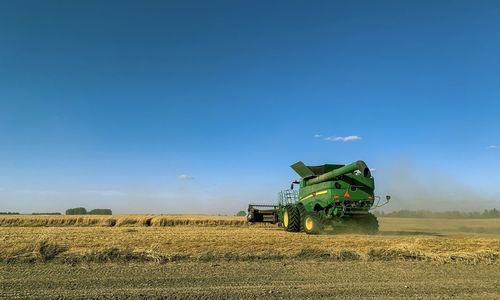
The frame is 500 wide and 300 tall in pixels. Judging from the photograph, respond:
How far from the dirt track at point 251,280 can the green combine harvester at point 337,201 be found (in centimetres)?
889

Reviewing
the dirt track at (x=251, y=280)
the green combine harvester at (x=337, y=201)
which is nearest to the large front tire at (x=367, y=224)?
the green combine harvester at (x=337, y=201)

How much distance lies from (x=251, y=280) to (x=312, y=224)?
11.5m

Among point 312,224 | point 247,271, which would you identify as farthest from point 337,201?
point 247,271

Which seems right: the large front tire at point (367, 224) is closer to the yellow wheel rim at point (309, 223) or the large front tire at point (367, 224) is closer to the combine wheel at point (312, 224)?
the combine wheel at point (312, 224)

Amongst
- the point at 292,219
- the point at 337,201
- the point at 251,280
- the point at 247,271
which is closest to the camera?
the point at 251,280

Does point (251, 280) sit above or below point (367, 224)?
below

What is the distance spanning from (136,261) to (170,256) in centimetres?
77

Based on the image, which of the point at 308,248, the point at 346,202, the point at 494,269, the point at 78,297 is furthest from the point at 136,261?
the point at 346,202

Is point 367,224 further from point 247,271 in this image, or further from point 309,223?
point 247,271

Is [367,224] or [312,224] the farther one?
[367,224]

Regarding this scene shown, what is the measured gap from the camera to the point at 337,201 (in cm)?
1852

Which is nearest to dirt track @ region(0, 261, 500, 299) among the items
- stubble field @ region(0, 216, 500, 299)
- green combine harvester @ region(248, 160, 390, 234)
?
stubble field @ region(0, 216, 500, 299)

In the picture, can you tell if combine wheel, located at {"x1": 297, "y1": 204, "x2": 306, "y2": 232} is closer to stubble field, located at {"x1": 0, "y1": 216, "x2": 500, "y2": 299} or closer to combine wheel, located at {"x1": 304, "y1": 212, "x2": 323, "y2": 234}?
combine wheel, located at {"x1": 304, "y1": 212, "x2": 323, "y2": 234}

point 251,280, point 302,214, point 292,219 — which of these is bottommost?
point 251,280
